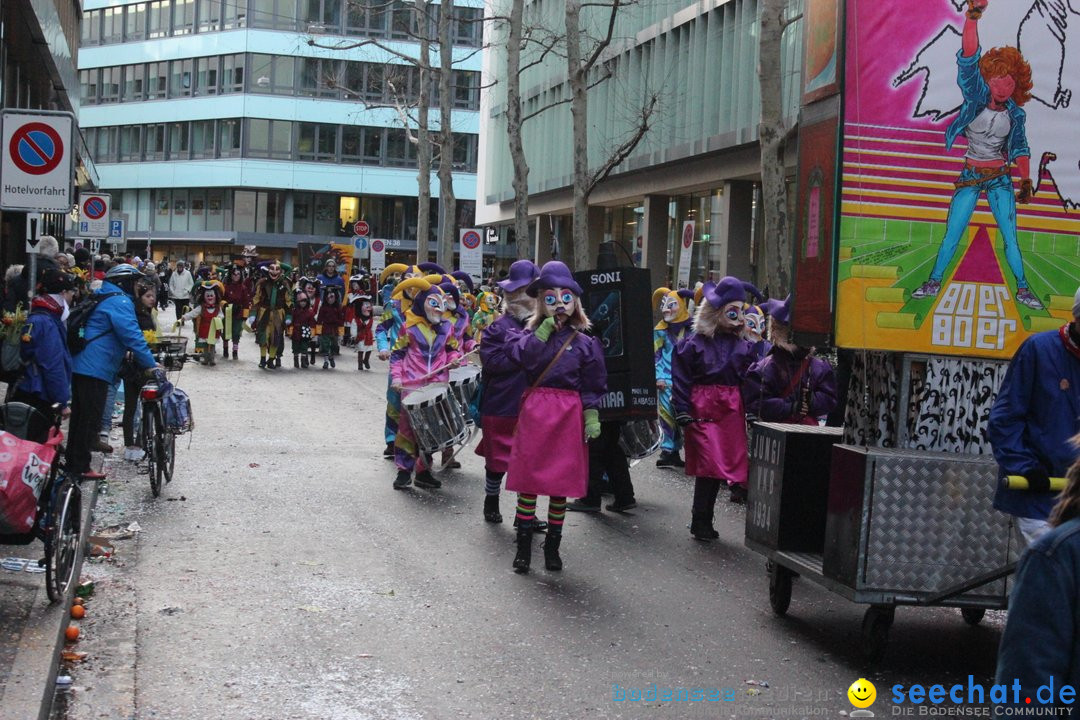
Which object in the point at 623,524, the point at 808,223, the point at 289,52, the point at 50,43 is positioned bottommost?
the point at 623,524

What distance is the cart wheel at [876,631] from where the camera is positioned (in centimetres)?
708

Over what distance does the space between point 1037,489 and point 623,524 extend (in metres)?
5.75

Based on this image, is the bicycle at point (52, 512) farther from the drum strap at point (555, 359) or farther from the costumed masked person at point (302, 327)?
the costumed masked person at point (302, 327)

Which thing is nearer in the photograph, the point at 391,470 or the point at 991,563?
the point at 991,563

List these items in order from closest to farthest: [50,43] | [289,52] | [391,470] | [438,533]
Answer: [438,533] → [391,470] → [50,43] → [289,52]

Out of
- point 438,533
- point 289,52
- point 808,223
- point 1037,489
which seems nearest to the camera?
point 1037,489

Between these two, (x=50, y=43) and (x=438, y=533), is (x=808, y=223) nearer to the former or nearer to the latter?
(x=438, y=533)

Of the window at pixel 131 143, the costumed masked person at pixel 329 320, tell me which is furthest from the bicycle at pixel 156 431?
the window at pixel 131 143

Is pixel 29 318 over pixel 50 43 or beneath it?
beneath

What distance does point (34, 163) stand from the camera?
12.6 meters

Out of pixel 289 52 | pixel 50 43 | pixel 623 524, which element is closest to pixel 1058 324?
pixel 623 524

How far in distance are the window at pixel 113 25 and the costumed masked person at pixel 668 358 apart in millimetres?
72177

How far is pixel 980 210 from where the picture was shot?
23.5ft

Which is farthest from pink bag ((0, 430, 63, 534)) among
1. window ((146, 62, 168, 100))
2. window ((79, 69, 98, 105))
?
window ((79, 69, 98, 105))
